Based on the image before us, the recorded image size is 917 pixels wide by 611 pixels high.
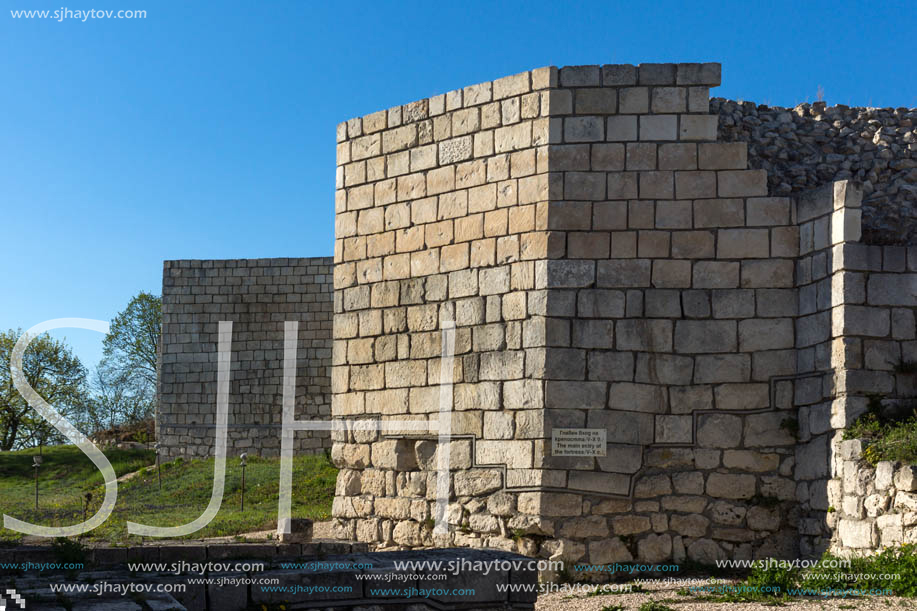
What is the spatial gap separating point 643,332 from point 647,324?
0.08m

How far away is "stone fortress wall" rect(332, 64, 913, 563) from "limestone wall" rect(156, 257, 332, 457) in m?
11.3

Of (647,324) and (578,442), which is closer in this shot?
(578,442)

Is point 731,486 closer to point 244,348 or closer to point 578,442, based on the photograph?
point 578,442

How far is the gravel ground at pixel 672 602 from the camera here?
594 cm

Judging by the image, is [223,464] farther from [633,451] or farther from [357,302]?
[633,451]

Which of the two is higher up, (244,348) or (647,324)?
(244,348)

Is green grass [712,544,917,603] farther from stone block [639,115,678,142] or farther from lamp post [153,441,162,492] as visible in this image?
lamp post [153,441,162,492]

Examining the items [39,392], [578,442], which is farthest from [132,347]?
[578,442]

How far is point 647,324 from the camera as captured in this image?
26.8 ft

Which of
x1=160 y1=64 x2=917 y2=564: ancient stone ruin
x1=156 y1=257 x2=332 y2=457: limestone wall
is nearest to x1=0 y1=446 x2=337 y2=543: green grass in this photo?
x1=156 y1=257 x2=332 y2=457: limestone wall

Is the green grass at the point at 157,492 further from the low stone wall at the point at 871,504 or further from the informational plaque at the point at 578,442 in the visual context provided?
the low stone wall at the point at 871,504

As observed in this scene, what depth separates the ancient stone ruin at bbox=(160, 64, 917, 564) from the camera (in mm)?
7719

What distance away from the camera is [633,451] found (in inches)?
315

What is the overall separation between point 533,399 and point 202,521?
22.0ft
